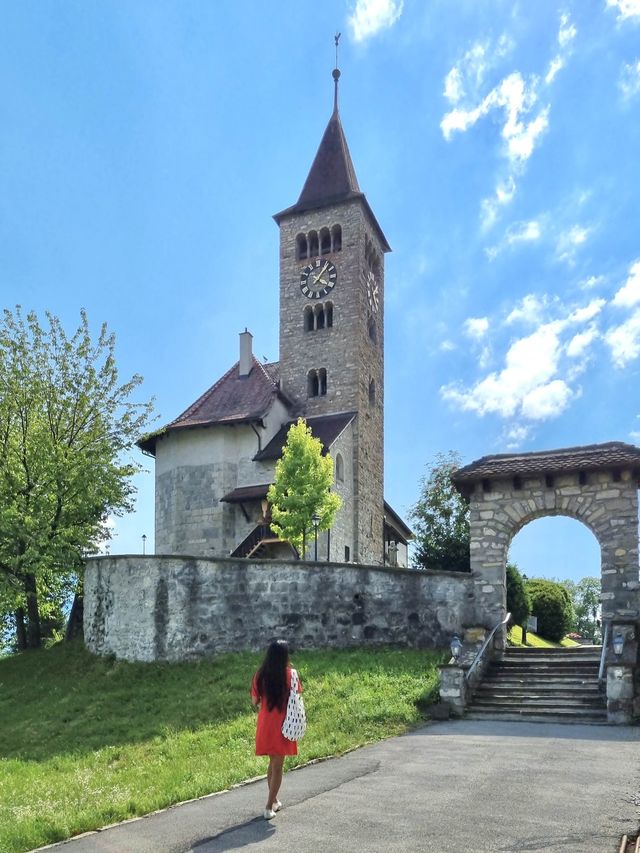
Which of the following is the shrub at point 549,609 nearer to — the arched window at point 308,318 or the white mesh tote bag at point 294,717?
the arched window at point 308,318

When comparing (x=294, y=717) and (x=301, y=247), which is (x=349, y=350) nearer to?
(x=301, y=247)

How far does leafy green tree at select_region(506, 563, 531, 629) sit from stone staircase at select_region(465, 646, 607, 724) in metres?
7.43

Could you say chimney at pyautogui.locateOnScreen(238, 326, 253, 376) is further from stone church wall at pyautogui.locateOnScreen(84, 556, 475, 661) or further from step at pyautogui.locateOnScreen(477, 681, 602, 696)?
step at pyautogui.locateOnScreen(477, 681, 602, 696)

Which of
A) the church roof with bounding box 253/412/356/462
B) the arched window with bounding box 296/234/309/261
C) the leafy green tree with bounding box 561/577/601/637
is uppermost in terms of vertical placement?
the arched window with bounding box 296/234/309/261

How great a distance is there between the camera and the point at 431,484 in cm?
4003

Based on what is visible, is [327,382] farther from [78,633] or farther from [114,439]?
[78,633]

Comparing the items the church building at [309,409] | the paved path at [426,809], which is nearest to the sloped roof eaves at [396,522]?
the church building at [309,409]

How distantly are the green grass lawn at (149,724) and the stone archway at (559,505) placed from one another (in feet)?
7.63

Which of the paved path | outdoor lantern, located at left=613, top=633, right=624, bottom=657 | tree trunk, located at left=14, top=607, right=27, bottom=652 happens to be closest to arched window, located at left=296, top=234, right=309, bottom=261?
tree trunk, located at left=14, top=607, right=27, bottom=652

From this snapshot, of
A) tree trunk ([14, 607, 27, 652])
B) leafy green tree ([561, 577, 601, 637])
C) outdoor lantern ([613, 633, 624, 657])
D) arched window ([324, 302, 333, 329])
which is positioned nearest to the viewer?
outdoor lantern ([613, 633, 624, 657])

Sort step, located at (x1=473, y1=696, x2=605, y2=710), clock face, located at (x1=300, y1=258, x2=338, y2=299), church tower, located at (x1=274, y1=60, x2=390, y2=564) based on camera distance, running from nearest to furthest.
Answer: step, located at (x1=473, y1=696, x2=605, y2=710) → church tower, located at (x1=274, y1=60, x2=390, y2=564) → clock face, located at (x1=300, y1=258, x2=338, y2=299)

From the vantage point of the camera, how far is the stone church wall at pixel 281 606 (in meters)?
18.6

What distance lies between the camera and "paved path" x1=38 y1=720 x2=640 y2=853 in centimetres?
667

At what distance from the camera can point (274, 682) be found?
7914mm
